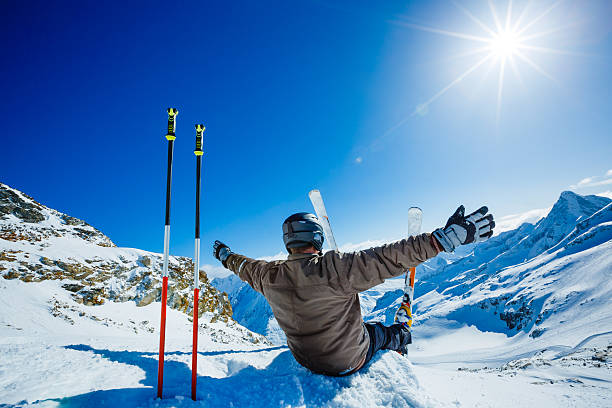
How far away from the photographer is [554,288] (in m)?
144

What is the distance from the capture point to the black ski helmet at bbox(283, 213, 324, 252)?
3961 mm

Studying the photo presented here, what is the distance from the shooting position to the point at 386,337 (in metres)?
4.96

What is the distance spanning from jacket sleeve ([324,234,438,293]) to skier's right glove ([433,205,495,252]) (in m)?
0.16

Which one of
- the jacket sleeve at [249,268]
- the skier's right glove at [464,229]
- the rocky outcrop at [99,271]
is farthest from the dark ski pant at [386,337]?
the rocky outcrop at [99,271]

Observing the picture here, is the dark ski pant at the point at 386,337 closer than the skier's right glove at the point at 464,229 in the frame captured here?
No

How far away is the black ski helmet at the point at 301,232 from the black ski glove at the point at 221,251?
164 centimetres

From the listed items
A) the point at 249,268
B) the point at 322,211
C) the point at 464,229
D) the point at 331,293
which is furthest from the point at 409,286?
the point at 249,268

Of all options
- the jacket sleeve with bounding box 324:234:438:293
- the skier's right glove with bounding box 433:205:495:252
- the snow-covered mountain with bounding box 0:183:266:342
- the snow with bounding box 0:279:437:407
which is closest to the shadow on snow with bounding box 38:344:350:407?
the snow with bounding box 0:279:437:407

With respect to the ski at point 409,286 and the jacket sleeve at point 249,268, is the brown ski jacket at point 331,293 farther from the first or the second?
the ski at point 409,286

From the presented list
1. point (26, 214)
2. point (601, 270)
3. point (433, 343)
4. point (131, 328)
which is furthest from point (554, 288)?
point (26, 214)

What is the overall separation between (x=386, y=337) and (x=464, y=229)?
A: 2568mm

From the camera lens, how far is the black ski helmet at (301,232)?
3.96 meters

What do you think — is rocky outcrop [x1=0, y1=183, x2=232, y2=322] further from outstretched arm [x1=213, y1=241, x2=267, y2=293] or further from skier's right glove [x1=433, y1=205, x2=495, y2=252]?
skier's right glove [x1=433, y1=205, x2=495, y2=252]

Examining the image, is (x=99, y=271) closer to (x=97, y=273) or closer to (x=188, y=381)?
(x=97, y=273)
